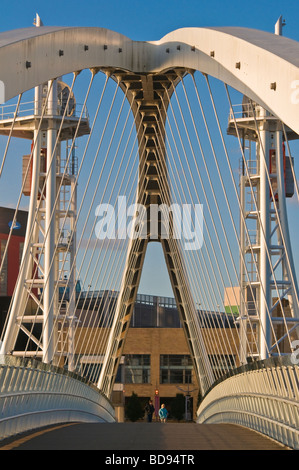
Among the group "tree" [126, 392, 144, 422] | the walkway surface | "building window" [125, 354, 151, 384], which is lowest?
the walkway surface

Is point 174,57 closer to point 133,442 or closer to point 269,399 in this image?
point 269,399

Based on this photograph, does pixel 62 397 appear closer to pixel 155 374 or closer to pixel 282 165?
pixel 282 165

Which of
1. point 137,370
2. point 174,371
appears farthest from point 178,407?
point 137,370

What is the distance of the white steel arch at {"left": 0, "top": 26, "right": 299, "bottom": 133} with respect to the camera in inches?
525

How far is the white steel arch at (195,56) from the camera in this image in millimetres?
13336

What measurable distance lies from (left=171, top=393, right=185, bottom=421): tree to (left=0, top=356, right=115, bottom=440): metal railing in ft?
142

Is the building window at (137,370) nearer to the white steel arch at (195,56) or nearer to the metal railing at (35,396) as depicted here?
the metal railing at (35,396)

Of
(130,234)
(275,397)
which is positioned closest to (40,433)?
(275,397)

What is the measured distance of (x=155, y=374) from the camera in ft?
247

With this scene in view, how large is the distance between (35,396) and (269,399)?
4468 mm

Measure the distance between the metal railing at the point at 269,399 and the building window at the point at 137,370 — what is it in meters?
51.0

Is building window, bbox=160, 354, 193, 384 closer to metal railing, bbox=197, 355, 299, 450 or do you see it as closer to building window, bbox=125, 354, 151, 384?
building window, bbox=125, 354, 151, 384

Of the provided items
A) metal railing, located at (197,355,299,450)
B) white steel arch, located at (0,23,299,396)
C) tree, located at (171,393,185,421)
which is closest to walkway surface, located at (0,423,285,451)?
metal railing, located at (197,355,299,450)
